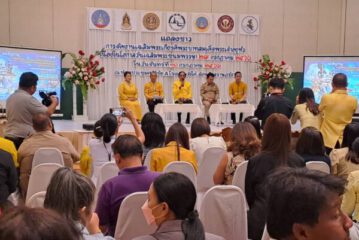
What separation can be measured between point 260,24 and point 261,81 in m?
1.89

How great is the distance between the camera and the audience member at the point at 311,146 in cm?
367

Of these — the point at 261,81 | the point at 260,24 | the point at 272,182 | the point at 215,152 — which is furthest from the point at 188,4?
the point at 272,182

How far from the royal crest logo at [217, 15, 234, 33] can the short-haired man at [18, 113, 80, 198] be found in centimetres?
909

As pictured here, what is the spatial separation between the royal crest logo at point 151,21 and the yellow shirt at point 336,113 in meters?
7.61

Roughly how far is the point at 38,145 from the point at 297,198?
3.33 m

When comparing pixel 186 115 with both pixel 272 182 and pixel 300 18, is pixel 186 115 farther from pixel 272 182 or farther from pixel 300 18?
pixel 272 182

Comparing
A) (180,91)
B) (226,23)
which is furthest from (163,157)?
(226,23)

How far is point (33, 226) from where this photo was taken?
762 millimetres

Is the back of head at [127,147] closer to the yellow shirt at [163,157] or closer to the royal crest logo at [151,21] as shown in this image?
the yellow shirt at [163,157]

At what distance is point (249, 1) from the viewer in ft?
42.6

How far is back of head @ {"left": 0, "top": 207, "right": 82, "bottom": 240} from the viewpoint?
0.75 meters

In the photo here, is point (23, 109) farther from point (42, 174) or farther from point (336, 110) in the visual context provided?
point (336, 110)

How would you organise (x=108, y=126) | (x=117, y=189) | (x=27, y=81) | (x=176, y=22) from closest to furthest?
(x=117, y=189) → (x=108, y=126) → (x=27, y=81) → (x=176, y=22)

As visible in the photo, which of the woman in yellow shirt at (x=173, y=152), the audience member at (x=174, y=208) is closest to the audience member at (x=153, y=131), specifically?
the woman in yellow shirt at (x=173, y=152)
